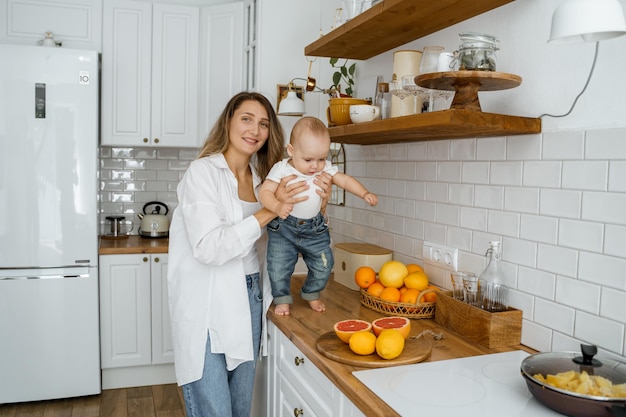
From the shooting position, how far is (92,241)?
3439mm

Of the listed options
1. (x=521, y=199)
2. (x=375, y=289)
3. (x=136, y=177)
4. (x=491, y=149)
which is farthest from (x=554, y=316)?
(x=136, y=177)

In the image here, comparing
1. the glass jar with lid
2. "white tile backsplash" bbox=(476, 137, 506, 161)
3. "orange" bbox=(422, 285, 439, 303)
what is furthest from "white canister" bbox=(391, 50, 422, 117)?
"orange" bbox=(422, 285, 439, 303)

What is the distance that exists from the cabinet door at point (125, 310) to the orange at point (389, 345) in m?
2.46

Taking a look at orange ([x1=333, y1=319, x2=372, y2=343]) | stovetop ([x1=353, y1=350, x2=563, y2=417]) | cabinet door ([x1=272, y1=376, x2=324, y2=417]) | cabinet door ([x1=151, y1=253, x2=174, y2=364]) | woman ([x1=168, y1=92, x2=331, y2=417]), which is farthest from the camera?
cabinet door ([x1=151, y1=253, x2=174, y2=364])

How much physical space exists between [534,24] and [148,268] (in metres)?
2.80

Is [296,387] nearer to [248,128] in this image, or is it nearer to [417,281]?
[417,281]

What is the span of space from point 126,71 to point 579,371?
11.0 feet

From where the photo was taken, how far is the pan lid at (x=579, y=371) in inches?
45.8

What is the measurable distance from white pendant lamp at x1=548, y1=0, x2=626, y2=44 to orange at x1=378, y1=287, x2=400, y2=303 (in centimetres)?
113

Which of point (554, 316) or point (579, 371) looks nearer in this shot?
point (579, 371)

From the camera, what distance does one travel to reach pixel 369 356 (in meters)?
1.56

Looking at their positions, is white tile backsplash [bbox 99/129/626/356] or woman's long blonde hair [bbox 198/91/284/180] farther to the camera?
woman's long blonde hair [bbox 198/91/284/180]

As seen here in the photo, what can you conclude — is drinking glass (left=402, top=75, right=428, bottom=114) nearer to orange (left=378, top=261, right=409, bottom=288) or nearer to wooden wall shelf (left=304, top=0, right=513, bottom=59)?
wooden wall shelf (left=304, top=0, right=513, bottom=59)

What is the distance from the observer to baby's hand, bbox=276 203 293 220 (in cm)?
188
